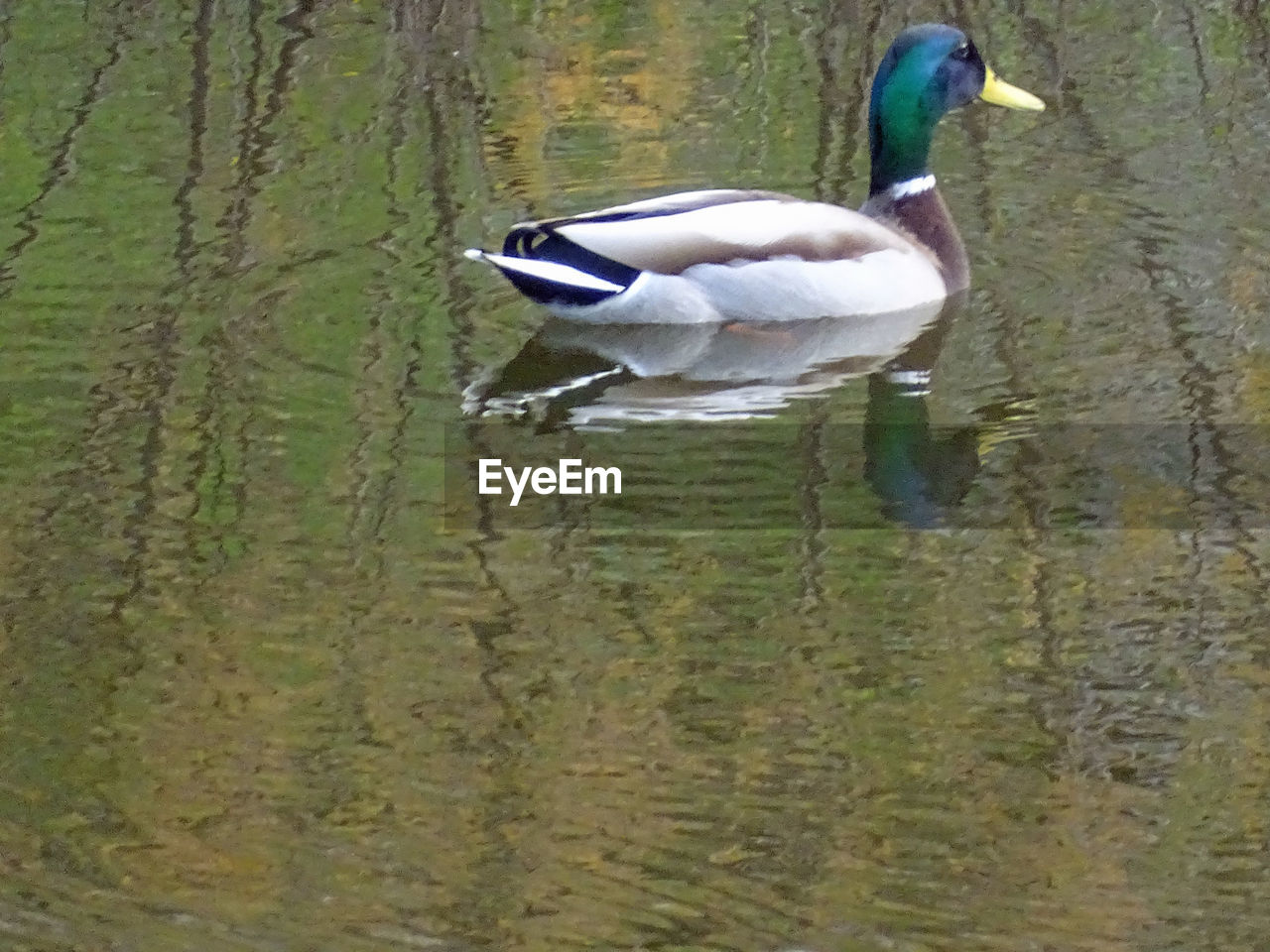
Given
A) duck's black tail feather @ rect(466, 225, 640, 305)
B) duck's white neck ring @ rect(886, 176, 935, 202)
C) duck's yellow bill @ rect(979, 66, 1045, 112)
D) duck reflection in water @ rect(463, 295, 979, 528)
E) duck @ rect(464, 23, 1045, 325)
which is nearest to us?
duck reflection in water @ rect(463, 295, 979, 528)

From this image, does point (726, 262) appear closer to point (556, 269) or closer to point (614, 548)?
point (556, 269)

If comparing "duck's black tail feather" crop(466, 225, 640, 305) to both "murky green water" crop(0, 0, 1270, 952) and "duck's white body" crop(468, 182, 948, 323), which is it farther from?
"murky green water" crop(0, 0, 1270, 952)

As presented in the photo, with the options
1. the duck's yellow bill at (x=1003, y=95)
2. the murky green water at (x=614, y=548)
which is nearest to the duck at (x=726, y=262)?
the murky green water at (x=614, y=548)

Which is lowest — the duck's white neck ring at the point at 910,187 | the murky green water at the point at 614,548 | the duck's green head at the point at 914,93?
the murky green water at the point at 614,548

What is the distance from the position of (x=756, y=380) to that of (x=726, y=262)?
0.60 metres

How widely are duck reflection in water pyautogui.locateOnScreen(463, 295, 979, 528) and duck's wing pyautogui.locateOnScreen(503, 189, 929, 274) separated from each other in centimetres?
22

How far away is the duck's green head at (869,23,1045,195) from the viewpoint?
7.61m

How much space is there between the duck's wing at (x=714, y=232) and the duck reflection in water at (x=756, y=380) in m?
0.22

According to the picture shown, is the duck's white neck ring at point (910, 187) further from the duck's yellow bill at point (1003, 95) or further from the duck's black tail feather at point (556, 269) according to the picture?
the duck's black tail feather at point (556, 269)

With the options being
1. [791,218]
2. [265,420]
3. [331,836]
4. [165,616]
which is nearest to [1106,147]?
[791,218]

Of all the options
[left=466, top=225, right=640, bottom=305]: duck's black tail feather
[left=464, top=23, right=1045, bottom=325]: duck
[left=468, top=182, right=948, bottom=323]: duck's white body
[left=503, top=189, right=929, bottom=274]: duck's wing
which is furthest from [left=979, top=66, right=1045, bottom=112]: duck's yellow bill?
[left=466, top=225, right=640, bottom=305]: duck's black tail feather

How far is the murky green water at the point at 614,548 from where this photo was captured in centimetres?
407

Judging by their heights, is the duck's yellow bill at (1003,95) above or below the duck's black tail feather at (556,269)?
→ above

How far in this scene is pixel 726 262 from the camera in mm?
7105
